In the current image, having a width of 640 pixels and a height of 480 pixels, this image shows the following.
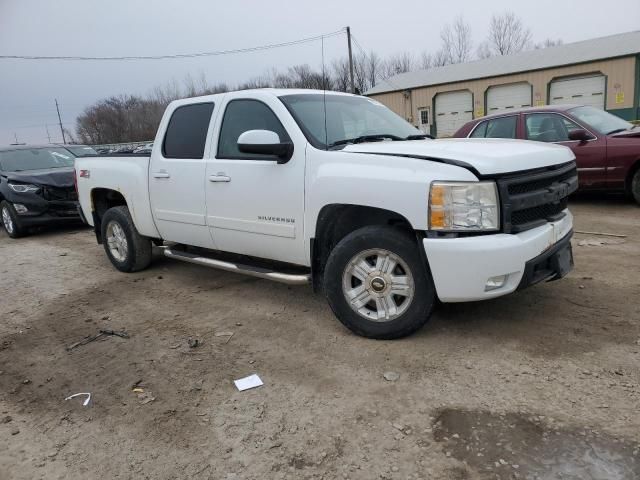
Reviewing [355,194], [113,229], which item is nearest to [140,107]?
[113,229]

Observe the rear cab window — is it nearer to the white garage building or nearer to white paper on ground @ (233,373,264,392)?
white paper on ground @ (233,373,264,392)

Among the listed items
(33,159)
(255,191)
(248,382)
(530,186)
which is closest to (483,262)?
(530,186)

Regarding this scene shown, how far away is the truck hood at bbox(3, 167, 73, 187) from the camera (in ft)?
29.7

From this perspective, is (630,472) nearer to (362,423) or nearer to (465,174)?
(362,423)

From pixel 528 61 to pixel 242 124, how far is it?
93.4 ft

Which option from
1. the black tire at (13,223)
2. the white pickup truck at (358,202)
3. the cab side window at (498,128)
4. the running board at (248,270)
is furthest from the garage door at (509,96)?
the running board at (248,270)

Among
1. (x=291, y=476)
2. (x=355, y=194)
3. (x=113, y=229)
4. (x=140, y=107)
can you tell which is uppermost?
(x=140, y=107)

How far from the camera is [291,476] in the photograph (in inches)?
92.9

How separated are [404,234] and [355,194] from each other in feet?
1.43

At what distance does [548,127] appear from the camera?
27.1 feet

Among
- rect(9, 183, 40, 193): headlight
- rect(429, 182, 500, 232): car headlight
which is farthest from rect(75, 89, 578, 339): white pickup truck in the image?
rect(9, 183, 40, 193): headlight

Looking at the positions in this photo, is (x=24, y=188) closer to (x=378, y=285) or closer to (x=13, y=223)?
(x=13, y=223)

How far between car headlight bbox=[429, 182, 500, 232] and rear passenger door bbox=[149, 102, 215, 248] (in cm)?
239

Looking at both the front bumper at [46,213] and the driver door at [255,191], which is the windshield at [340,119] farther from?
the front bumper at [46,213]
